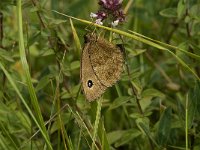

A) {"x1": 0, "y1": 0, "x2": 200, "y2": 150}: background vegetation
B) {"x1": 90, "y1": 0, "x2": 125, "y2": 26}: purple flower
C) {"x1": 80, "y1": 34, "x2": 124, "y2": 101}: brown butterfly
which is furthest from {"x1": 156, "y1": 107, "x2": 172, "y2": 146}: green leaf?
{"x1": 90, "y1": 0, "x2": 125, "y2": 26}: purple flower

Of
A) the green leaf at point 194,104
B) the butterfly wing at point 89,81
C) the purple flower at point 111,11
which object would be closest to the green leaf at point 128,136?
the green leaf at point 194,104

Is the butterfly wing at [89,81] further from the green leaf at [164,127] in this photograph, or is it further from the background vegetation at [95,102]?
the green leaf at [164,127]

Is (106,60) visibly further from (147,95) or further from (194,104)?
(194,104)

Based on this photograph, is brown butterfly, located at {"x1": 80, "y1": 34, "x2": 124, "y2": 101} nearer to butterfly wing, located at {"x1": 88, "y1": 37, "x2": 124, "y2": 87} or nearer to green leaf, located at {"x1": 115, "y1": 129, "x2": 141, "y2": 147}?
butterfly wing, located at {"x1": 88, "y1": 37, "x2": 124, "y2": 87}

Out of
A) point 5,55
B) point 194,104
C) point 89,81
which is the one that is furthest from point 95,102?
point 5,55

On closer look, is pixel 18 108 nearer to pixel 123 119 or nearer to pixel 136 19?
pixel 123 119
